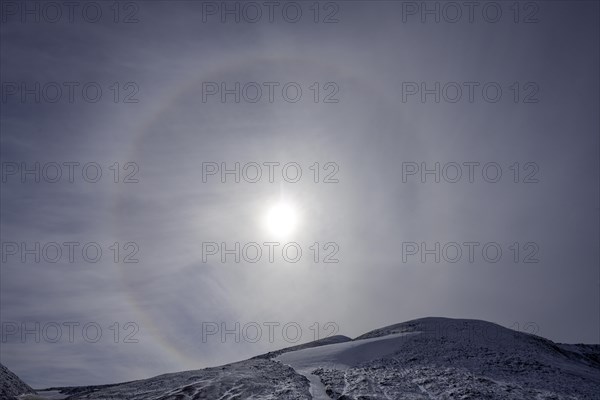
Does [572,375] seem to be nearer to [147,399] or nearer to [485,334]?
[485,334]

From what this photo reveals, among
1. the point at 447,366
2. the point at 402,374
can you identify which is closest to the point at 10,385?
the point at 402,374

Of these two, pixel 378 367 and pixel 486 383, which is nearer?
pixel 486 383

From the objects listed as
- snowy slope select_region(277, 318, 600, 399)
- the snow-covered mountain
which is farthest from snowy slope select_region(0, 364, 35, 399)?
snowy slope select_region(277, 318, 600, 399)

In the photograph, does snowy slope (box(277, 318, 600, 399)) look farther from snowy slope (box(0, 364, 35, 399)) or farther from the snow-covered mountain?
snowy slope (box(0, 364, 35, 399))

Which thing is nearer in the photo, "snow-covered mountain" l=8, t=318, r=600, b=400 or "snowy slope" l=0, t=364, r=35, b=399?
"snow-covered mountain" l=8, t=318, r=600, b=400

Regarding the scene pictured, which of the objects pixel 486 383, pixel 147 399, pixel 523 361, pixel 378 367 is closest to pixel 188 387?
pixel 147 399

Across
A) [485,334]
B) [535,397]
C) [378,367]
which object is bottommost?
[535,397]

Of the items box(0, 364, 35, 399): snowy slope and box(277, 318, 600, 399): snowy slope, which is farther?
box(0, 364, 35, 399): snowy slope
